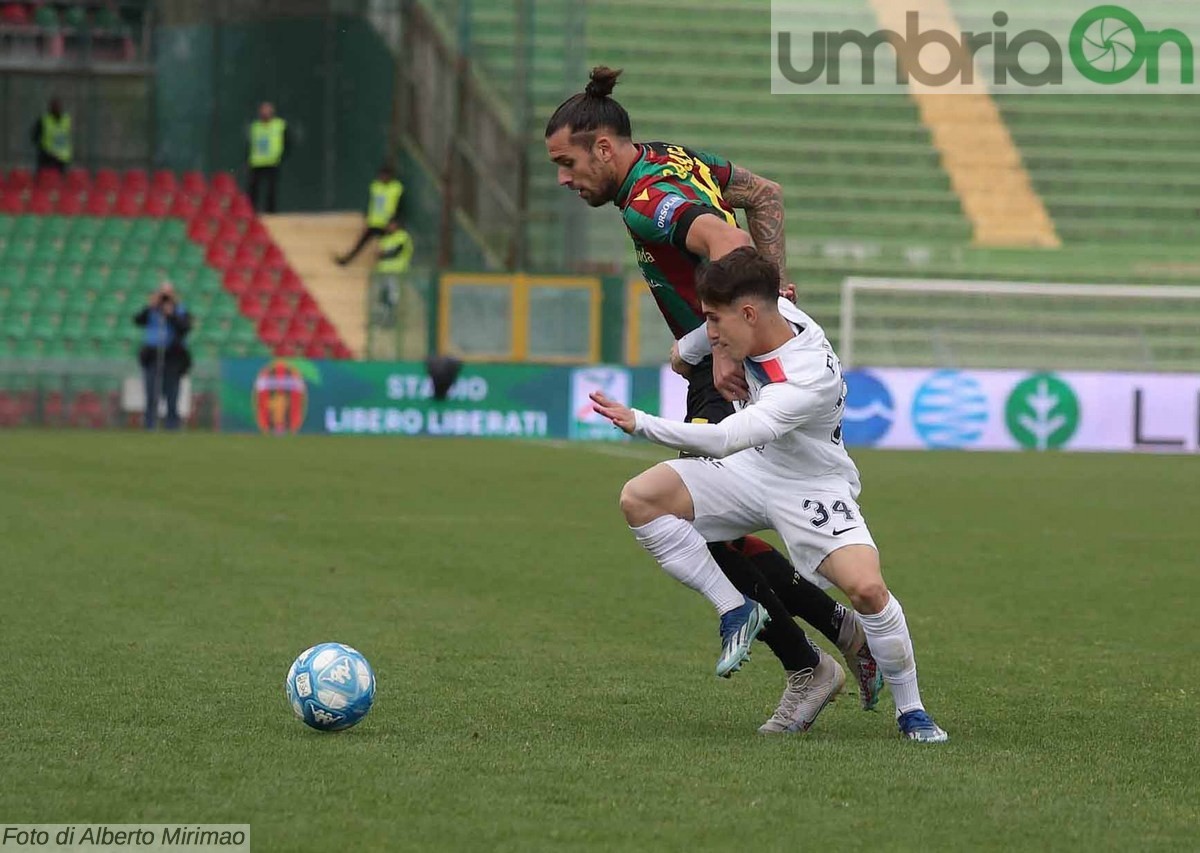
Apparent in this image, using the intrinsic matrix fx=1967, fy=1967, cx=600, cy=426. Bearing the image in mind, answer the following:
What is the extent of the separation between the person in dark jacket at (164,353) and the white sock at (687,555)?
18.0 meters

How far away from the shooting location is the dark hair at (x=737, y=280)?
17.6 ft

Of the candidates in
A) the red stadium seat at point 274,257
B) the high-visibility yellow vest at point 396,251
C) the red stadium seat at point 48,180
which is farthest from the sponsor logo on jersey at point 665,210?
the red stadium seat at point 48,180

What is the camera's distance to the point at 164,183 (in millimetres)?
28594

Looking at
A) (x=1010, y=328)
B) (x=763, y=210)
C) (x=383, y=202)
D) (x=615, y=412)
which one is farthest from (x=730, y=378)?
(x=383, y=202)

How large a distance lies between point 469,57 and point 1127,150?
10481 mm

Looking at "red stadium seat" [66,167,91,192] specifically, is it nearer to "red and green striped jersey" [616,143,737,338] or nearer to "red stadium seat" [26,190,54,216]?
"red stadium seat" [26,190,54,216]

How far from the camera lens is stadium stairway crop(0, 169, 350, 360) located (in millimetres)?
25344

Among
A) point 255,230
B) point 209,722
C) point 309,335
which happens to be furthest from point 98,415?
point 209,722

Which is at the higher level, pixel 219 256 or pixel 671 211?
pixel 219 256

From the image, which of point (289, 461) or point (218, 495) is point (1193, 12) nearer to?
point (289, 461)

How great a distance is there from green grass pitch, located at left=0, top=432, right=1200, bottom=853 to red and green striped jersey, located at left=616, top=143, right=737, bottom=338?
1274mm

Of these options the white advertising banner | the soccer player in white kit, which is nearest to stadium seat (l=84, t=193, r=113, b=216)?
the white advertising banner

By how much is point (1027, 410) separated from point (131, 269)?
11.9 meters
